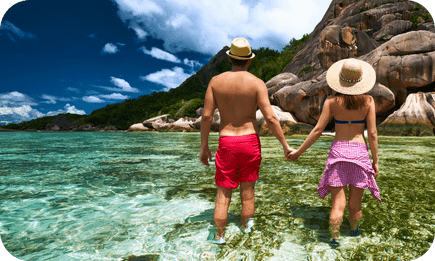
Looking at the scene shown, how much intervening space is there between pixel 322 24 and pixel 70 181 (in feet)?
169

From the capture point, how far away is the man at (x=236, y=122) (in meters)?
2.52

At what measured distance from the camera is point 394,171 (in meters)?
5.57

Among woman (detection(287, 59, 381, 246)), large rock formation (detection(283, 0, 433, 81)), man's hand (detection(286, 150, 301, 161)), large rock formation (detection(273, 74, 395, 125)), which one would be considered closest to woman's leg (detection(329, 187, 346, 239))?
woman (detection(287, 59, 381, 246))

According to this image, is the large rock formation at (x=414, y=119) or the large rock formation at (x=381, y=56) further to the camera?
the large rock formation at (x=381, y=56)

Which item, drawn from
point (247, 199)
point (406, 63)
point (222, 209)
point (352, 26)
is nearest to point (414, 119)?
point (406, 63)

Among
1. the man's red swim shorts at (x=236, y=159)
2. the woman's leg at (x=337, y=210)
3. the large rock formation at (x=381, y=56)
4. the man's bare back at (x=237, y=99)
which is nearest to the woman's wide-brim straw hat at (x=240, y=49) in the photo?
the man's bare back at (x=237, y=99)

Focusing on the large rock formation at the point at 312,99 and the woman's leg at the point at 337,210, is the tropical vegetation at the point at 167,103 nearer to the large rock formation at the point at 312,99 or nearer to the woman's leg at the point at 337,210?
the large rock formation at the point at 312,99

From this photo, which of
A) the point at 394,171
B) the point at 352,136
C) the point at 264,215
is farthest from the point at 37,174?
the point at 394,171

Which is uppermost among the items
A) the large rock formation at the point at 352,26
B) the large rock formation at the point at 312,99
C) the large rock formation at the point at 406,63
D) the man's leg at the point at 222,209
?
the large rock formation at the point at 352,26

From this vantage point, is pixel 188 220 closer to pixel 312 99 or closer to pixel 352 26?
pixel 312 99

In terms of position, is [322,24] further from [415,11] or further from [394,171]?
[394,171]

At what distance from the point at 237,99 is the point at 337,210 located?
1.61 metres

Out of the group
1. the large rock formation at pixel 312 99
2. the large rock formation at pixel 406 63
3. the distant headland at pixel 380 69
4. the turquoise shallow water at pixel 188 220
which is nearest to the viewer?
the turquoise shallow water at pixel 188 220

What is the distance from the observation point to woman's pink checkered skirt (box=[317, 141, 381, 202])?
238cm
